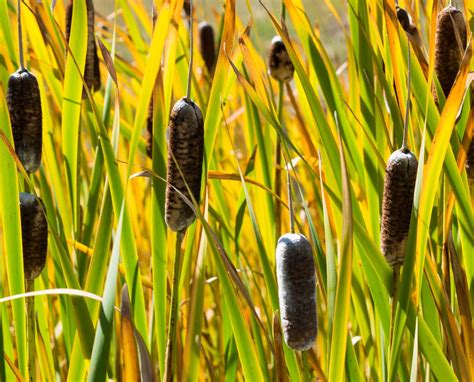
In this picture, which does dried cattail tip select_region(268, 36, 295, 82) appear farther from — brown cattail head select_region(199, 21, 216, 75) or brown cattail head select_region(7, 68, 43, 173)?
brown cattail head select_region(7, 68, 43, 173)

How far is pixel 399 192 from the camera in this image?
899mm

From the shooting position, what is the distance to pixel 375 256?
98cm

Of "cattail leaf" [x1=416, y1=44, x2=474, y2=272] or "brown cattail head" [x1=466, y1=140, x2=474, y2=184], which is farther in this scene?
"brown cattail head" [x1=466, y1=140, x2=474, y2=184]

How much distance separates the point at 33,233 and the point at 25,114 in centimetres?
14

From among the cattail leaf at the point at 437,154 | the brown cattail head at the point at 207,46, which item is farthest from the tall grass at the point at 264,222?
the brown cattail head at the point at 207,46

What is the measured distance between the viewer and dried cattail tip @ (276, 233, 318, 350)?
2.70 ft

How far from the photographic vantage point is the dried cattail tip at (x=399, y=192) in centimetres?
89

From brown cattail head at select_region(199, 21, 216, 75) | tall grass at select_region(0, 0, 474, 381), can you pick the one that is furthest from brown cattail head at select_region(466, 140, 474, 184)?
brown cattail head at select_region(199, 21, 216, 75)

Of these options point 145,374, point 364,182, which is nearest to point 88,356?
point 145,374

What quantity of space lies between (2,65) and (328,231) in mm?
747

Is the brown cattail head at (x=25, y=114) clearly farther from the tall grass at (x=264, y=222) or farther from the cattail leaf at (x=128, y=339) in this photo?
the cattail leaf at (x=128, y=339)

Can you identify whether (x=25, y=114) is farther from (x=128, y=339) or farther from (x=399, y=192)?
(x=399, y=192)

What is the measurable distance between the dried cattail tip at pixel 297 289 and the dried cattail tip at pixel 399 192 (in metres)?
0.12

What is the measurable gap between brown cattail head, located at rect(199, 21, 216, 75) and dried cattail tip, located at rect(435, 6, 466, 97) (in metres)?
0.95
